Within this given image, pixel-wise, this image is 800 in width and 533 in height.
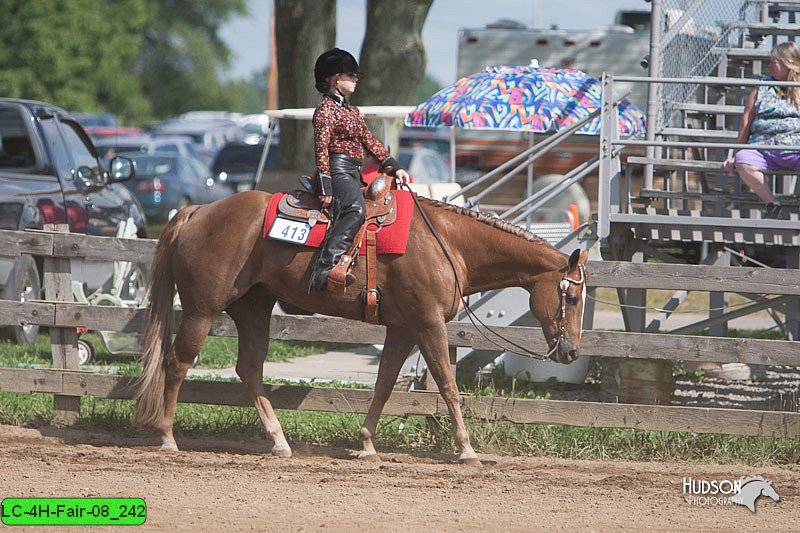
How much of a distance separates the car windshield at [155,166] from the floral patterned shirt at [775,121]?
66.1 ft

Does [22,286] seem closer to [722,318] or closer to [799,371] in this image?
[722,318]

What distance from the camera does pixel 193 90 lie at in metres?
73.1

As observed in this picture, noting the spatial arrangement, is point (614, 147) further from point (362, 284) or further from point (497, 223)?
point (362, 284)

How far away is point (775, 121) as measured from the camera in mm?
8992

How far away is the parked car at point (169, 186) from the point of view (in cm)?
2630

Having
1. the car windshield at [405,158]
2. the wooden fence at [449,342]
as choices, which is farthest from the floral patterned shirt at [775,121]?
the car windshield at [405,158]

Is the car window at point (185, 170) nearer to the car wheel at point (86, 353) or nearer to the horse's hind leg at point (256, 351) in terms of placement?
the car wheel at point (86, 353)

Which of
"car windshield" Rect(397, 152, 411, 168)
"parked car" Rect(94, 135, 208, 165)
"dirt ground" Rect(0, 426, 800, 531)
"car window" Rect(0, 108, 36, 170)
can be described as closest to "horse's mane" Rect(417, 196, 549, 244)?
"dirt ground" Rect(0, 426, 800, 531)

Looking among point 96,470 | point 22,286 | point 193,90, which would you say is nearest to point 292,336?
point 96,470

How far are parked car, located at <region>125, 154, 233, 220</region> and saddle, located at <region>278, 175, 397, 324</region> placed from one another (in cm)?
1878

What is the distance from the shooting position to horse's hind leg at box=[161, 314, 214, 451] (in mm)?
7301

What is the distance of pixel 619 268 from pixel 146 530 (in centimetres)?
391

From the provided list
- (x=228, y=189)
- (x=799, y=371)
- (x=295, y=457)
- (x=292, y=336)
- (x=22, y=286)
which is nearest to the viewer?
(x=295, y=457)

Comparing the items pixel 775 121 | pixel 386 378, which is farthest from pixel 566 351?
pixel 775 121
